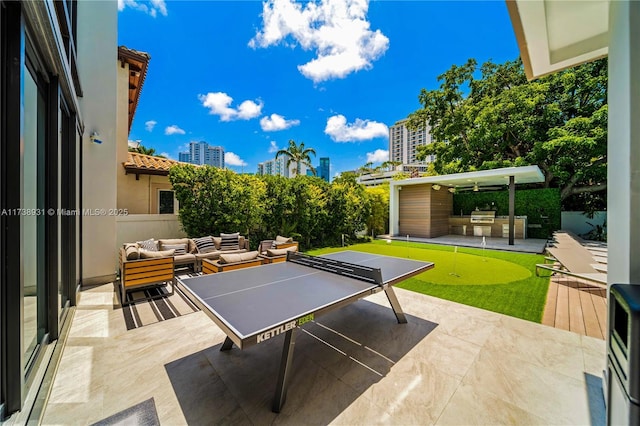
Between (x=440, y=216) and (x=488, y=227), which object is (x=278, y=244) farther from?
(x=488, y=227)

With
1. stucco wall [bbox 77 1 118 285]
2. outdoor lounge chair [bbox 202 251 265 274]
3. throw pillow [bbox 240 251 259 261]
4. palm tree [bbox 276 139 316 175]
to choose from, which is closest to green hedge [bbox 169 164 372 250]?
stucco wall [bbox 77 1 118 285]

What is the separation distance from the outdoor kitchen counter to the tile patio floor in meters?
14.5

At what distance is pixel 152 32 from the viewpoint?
39.4 feet

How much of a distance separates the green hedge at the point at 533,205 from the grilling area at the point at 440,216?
0.35 meters

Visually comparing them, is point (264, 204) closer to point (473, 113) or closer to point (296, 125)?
point (473, 113)

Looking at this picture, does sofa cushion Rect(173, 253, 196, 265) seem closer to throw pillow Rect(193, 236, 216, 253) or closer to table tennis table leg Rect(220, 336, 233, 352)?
throw pillow Rect(193, 236, 216, 253)

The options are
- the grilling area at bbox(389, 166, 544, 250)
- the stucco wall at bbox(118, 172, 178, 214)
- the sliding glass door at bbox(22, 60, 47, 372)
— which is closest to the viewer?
the sliding glass door at bbox(22, 60, 47, 372)

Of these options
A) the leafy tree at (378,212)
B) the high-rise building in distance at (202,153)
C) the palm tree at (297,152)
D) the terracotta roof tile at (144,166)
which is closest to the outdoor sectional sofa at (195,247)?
the terracotta roof tile at (144,166)

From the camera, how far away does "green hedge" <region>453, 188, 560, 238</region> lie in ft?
50.7

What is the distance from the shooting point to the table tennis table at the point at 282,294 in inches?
85.4

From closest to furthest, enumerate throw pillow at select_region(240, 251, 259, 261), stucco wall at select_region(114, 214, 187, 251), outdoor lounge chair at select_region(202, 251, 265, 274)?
outdoor lounge chair at select_region(202, 251, 265, 274) < throw pillow at select_region(240, 251, 259, 261) < stucco wall at select_region(114, 214, 187, 251)

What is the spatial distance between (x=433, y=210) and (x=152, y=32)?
17.7m

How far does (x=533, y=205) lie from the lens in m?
16.1

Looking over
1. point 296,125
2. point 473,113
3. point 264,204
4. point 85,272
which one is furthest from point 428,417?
point 296,125
